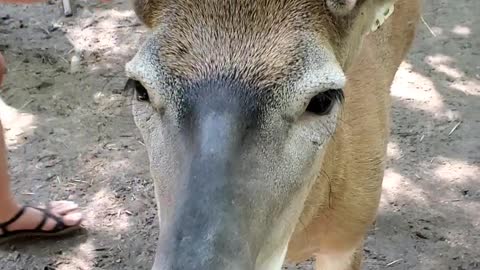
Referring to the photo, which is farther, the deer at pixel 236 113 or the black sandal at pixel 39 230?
the black sandal at pixel 39 230

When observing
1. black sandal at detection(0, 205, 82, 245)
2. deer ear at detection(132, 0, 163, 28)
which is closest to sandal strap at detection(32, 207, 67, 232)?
black sandal at detection(0, 205, 82, 245)

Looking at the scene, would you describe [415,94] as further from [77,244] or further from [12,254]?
[12,254]

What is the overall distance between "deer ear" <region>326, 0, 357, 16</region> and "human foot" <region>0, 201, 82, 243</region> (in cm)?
249

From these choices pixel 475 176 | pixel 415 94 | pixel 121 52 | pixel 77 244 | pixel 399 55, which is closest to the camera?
pixel 399 55

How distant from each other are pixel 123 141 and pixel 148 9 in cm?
269

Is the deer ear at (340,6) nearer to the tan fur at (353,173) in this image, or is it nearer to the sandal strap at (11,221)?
the tan fur at (353,173)

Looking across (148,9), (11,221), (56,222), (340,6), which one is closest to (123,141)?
(56,222)

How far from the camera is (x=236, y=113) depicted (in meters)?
2.04

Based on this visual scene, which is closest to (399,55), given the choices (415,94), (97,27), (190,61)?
(415,94)

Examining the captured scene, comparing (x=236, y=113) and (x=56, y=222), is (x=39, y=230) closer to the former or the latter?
(x=56, y=222)

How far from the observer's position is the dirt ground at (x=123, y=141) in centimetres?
425

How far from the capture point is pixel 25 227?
425 cm

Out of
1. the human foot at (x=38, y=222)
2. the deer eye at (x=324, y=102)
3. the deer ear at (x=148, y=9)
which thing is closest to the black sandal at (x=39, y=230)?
the human foot at (x=38, y=222)

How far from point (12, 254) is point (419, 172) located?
239 centimetres
